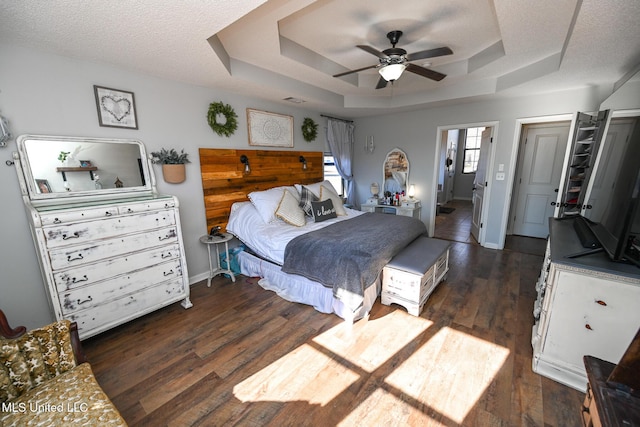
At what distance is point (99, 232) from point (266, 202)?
167cm

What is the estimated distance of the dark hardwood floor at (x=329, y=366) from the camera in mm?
1483

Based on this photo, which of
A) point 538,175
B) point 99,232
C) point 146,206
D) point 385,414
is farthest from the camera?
point 538,175

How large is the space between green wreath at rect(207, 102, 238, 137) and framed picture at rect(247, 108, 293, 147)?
0.26 m

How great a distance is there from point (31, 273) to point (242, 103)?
2688 mm

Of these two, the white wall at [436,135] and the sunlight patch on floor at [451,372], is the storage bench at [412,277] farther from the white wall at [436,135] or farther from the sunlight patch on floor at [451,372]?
the white wall at [436,135]

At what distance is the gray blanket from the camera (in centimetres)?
219

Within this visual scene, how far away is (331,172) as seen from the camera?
5.17 metres

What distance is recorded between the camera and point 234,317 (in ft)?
7.96

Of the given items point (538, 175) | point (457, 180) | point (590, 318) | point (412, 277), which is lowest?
point (412, 277)

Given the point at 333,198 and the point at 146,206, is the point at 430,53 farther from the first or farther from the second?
the point at 146,206

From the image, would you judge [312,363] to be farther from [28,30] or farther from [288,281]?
[28,30]

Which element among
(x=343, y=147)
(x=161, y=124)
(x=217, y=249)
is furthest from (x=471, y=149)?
(x=161, y=124)

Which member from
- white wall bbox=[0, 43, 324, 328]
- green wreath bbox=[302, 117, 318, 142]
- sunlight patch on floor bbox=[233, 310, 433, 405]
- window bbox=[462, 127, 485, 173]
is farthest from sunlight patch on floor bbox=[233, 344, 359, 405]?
window bbox=[462, 127, 485, 173]

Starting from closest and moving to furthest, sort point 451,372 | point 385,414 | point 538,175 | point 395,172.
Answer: point 385,414 → point 451,372 → point 538,175 → point 395,172
